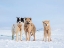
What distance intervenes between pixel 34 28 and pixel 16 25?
1.54 m

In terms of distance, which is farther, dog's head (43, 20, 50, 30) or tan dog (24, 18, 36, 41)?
tan dog (24, 18, 36, 41)

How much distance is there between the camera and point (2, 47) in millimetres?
10430

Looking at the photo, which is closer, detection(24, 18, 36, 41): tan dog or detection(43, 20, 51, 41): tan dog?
detection(43, 20, 51, 41): tan dog

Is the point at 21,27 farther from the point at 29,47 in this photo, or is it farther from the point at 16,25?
the point at 29,47

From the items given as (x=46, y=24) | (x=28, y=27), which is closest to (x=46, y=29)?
(x=46, y=24)

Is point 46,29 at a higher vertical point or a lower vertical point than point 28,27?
lower

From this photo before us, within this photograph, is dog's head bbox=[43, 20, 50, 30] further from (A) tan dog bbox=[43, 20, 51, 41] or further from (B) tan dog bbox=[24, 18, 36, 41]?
(B) tan dog bbox=[24, 18, 36, 41]

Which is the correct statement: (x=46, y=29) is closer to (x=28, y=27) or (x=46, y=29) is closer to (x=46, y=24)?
(x=46, y=24)

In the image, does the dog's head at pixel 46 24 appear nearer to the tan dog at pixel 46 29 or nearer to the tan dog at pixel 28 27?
the tan dog at pixel 46 29

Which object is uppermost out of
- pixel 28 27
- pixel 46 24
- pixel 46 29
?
pixel 46 24

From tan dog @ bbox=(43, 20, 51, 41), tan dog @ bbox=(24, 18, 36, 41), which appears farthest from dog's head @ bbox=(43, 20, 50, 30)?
tan dog @ bbox=(24, 18, 36, 41)

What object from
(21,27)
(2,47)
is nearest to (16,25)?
(21,27)

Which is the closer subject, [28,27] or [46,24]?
[46,24]

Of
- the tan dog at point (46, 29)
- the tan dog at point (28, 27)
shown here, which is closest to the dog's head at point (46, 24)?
the tan dog at point (46, 29)
